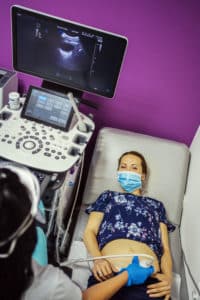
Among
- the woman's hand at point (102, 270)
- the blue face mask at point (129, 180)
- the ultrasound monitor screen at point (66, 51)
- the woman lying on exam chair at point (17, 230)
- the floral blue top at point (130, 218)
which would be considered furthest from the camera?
the blue face mask at point (129, 180)

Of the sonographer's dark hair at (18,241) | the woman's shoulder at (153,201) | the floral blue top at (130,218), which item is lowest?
the floral blue top at (130,218)

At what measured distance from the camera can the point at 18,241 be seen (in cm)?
76

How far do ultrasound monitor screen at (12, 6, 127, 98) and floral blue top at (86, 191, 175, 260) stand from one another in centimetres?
57

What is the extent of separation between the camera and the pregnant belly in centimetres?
157

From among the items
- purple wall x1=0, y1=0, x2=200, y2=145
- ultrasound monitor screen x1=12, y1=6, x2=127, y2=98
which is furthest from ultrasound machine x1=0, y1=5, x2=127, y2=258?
purple wall x1=0, y1=0, x2=200, y2=145

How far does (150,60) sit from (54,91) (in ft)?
1.86

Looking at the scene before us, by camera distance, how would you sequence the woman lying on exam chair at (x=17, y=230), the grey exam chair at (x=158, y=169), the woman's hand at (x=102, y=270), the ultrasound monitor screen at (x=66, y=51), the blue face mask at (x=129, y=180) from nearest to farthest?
the woman lying on exam chair at (x=17, y=230)
the ultrasound monitor screen at (x=66, y=51)
the woman's hand at (x=102, y=270)
the blue face mask at (x=129, y=180)
the grey exam chair at (x=158, y=169)

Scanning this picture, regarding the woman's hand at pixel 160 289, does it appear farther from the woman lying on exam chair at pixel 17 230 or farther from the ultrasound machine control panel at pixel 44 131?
the woman lying on exam chair at pixel 17 230

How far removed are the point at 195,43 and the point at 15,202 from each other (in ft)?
4.42

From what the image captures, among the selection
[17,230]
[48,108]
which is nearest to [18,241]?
[17,230]

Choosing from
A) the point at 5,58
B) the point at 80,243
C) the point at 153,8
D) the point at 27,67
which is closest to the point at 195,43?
the point at 153,8

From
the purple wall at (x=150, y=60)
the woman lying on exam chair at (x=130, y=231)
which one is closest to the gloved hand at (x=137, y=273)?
the woman lying on exam chair at (x=130, y=231)

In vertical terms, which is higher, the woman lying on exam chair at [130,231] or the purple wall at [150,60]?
the purple wall at [150,60]

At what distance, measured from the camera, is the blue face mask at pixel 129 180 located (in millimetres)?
1807
